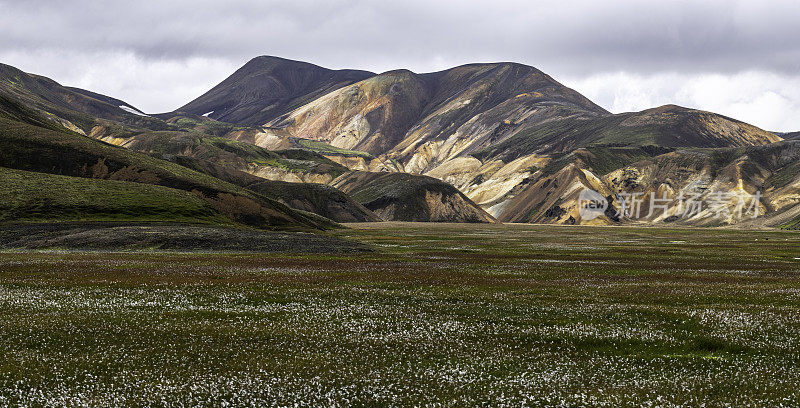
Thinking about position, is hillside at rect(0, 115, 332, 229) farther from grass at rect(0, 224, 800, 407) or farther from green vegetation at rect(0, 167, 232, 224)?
grass at rect(0, 224, 800, 407)

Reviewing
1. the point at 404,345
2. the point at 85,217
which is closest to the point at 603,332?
the point at 404,345

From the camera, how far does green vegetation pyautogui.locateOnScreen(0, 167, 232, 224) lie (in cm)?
8900

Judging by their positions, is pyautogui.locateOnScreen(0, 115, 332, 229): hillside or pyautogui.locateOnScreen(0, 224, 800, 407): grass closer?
pyautogui.locateOnScreen(0, 224, 800, 407): grass

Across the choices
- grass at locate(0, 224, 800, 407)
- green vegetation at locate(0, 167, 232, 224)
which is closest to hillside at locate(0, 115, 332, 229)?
green vegetation at locate(0, 167, 232, 224)

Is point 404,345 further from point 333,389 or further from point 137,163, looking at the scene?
point 137,163

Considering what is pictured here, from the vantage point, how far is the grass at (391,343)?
43.2ft

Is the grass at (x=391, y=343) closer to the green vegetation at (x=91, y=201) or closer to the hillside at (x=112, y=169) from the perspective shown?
the green vegetation at (x=91, y=201)

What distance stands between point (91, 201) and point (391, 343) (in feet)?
322

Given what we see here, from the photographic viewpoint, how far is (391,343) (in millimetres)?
18109

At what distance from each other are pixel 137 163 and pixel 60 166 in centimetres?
1758

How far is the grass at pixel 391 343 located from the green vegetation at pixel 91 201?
64925mm

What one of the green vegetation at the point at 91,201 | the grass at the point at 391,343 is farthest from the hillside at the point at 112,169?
the grass at the point at 391,343

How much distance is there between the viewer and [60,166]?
123m

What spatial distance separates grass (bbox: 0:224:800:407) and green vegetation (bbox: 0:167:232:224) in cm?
6493
